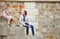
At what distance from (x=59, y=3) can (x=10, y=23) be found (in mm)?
1067

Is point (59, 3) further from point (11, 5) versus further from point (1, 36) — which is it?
point (1, 36)

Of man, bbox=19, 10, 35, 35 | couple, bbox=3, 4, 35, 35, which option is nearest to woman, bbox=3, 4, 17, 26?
couple, bbox=3, 4, 35, 35

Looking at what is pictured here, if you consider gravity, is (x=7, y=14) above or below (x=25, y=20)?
above

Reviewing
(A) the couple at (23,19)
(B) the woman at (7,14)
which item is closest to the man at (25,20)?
(A) the couple at (23,19)

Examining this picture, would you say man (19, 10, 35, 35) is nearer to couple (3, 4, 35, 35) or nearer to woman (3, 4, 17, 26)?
couple (3, 4, 35, 35)

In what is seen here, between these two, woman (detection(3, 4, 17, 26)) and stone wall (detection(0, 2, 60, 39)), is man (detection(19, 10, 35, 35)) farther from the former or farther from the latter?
woman (detection(3, 4, 17, 26))

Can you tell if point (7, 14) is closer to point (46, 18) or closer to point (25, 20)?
point (25, 20)

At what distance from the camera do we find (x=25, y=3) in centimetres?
271

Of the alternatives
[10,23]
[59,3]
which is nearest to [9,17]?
[10,23]

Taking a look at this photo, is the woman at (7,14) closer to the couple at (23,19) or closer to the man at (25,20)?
the couple at (23,19)

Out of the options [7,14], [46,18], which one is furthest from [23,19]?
[46,18]

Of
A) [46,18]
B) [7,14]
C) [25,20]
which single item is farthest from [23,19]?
[46,18]

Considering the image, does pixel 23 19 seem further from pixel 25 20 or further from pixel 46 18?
pixel 46 18

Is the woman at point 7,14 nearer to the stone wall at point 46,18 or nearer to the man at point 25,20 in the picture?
the stone wall at point 46,18
